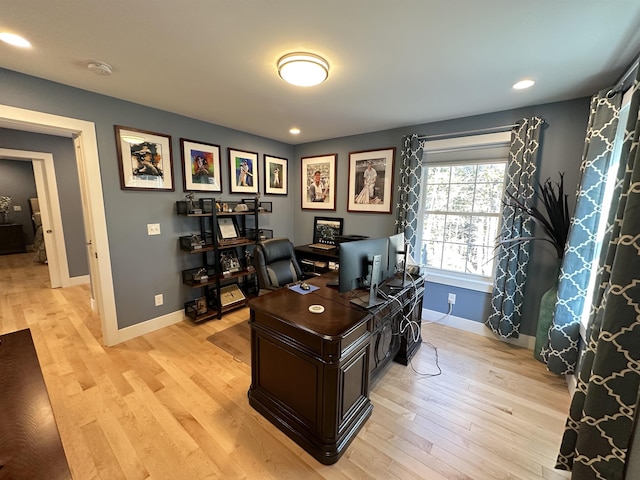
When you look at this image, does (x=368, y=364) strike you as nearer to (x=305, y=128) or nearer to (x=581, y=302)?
Result: (x=581, y=302)

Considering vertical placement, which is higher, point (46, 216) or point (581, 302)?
point (46, 216)

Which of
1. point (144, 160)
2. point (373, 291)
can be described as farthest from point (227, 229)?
point (373, 291)

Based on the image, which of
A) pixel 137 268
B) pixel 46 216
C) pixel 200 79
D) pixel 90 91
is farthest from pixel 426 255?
pixel 46 216

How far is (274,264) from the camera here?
2.63 meters

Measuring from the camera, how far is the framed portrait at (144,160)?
2520mm

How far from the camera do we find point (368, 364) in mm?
1729

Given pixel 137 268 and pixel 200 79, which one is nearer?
pixel 200 79

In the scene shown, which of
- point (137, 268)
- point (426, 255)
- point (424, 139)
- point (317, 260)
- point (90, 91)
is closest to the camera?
point (90, 91)

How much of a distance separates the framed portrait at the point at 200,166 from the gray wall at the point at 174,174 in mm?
71

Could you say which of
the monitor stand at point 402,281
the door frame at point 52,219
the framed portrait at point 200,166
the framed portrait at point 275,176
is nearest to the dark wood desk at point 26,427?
the monitor stand at point 402,281

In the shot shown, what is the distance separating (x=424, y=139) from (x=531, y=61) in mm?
1379

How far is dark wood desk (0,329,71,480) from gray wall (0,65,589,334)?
1.56m

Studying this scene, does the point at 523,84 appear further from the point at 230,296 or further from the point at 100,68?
the point at 230,296

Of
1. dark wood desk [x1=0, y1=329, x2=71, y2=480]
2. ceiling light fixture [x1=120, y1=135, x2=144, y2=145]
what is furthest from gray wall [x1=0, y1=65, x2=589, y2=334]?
dark wood desk [x1=0, y1=329, x2=71, y2=480]
